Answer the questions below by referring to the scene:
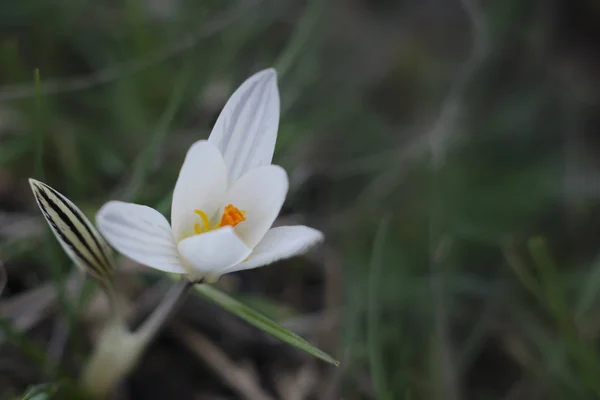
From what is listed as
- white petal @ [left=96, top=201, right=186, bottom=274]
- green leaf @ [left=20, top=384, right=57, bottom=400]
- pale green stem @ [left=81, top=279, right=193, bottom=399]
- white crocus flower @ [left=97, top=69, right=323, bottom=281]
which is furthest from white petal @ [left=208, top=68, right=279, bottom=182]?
green leaf @ [left=20, top=384, right=57, bottom=400]

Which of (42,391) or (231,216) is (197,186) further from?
(42,391)

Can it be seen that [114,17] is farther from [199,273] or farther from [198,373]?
[199,273]

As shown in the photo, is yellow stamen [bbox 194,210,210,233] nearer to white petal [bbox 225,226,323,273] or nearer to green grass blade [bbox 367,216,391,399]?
white petal [bbox 225,226,323,273]

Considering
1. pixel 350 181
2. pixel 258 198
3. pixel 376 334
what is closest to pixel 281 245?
pixel 258 198

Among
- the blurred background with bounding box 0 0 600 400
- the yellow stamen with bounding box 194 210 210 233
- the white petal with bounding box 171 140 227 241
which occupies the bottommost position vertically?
the blurred background with bounding box 0 0 600 400

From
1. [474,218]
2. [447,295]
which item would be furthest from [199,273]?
[474,218]

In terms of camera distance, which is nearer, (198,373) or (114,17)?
(198,373)

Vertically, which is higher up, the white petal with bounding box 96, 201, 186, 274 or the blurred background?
the white petal with bounding box 96, 201, 186, 274
